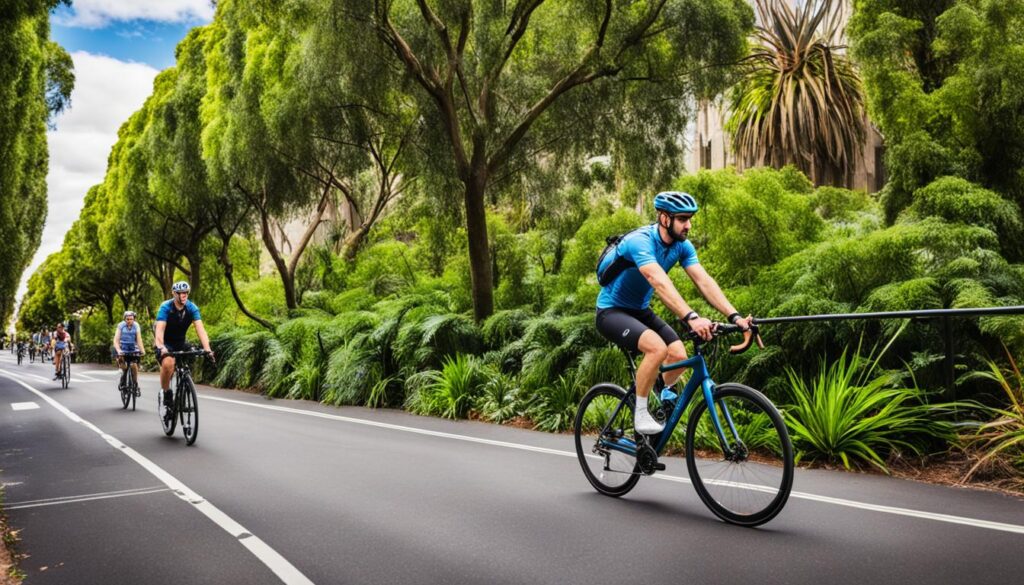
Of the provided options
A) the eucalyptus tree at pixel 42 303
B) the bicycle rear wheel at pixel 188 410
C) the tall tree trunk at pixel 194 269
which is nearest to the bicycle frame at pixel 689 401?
the bicycle rear wheel at pixel 188 410

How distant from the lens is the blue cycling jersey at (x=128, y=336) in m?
17.3

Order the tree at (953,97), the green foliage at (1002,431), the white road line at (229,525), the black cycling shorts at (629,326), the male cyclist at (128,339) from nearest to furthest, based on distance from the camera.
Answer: the white road line at (229,525) → the black cycling shorts at (629,326) → the green foliage at (1002,431) → the tree at (953,97) → the male cyclist at (128,339)

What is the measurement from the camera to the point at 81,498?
7324 mm

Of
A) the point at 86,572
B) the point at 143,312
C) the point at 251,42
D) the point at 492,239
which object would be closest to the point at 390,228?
the point at 251,42

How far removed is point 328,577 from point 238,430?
779 centimetres

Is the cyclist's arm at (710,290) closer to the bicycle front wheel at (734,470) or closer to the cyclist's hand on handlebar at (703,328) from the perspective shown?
the cyclist's hand on handlebar at (703,328)

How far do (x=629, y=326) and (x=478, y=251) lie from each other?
9.22 meters

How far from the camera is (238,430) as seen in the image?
11.9m

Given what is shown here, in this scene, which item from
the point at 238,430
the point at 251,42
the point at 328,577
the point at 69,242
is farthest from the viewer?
the point at 69,242

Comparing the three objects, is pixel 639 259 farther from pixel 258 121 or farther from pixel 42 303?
pixel 42 303

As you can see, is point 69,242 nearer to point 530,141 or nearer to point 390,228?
point 390,228

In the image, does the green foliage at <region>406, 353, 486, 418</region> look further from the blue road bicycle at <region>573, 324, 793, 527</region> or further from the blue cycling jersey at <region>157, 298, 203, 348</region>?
the blue road bicycle at <region>573, 324, 793, 527</region>

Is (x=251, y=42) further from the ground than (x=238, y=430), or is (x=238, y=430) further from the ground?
(x=251, y=42)

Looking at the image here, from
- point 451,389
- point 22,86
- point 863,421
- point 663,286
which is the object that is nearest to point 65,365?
point 22,86
